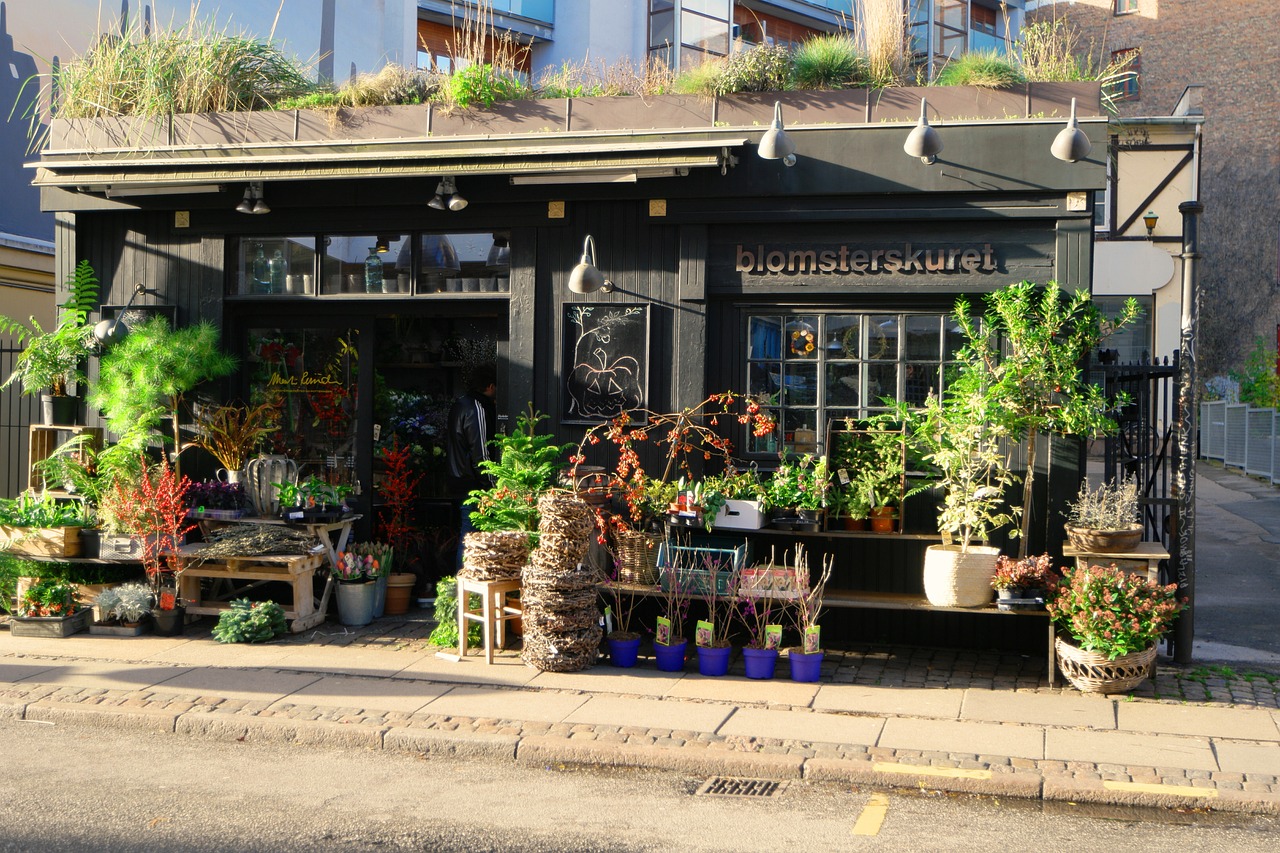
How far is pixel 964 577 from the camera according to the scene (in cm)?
792

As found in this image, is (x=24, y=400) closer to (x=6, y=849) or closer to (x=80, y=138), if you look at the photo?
(x=80, y=138)

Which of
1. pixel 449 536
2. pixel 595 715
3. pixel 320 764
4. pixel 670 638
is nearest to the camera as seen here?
pixel 320 764

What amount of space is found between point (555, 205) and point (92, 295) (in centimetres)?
455

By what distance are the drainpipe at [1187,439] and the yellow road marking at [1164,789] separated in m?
2.84

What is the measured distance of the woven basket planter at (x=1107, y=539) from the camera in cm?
780

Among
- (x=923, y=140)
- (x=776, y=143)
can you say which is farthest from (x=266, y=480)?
(x=923, y=140)

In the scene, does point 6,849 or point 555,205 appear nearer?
point 6,849

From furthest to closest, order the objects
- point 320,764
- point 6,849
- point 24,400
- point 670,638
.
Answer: point 24,400 → point 670,638 → point 320,764 → point 6,849

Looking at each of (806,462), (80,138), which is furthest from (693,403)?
(80,138)

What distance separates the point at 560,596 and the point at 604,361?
2318 mm

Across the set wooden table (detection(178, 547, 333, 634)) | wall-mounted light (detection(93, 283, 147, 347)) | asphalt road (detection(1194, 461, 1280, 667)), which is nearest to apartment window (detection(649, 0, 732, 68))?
asphalt road (detection(1194, 461, 1280, 667))

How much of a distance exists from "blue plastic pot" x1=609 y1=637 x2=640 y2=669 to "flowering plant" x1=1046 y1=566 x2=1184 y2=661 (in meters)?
2.95

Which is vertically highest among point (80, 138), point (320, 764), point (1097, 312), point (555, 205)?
point (80, 138)

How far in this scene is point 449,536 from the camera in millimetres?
11398
